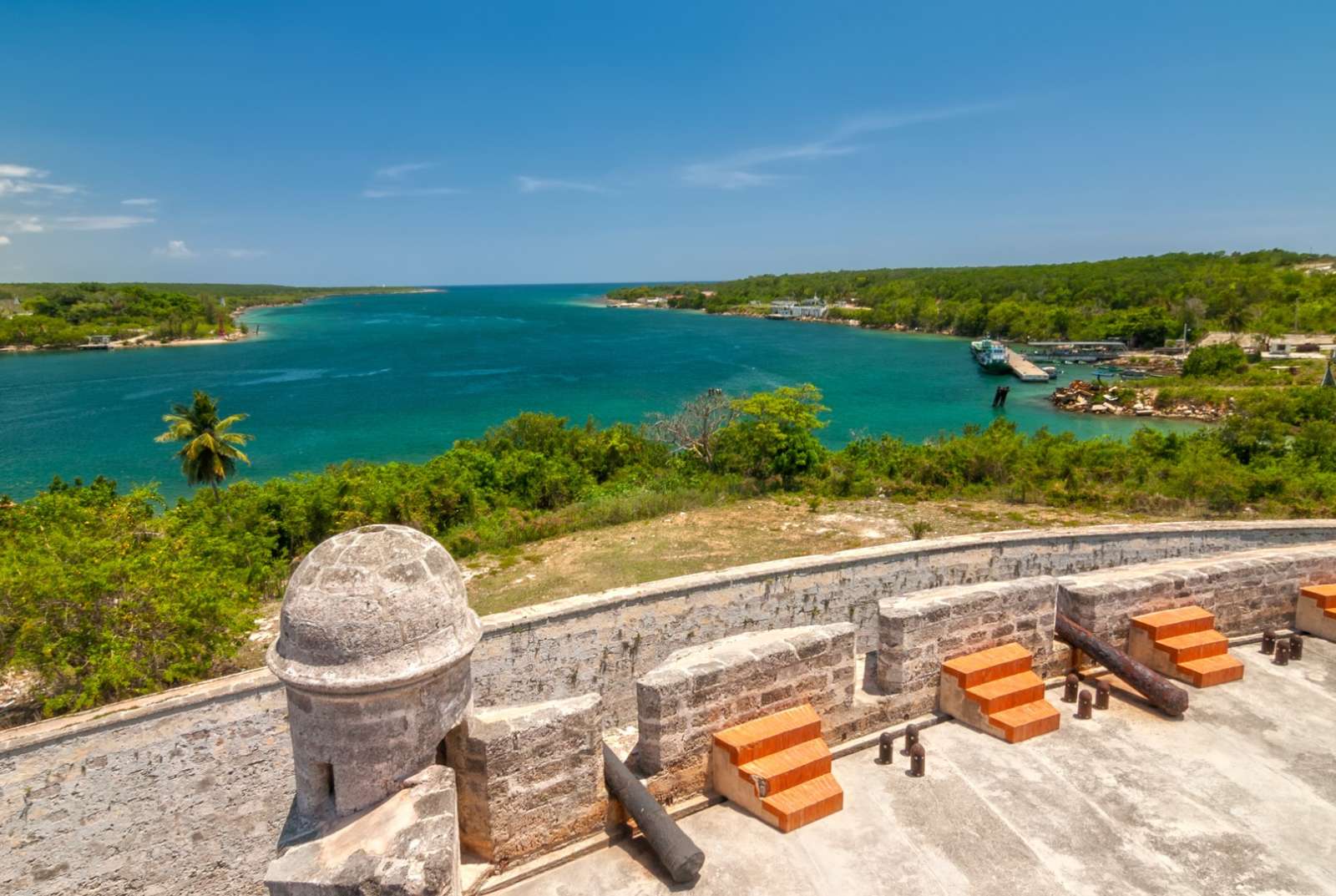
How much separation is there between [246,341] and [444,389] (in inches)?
2405

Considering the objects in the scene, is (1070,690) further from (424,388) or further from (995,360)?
(995,360)

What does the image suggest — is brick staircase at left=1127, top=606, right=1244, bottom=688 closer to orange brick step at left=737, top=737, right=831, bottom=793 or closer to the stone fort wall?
the stone fort wall

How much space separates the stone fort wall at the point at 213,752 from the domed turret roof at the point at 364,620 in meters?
5.79

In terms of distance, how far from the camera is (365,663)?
10.5ft

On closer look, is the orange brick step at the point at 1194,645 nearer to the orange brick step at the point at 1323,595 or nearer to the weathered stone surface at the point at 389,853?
the orange brick step at the point at 1323,595

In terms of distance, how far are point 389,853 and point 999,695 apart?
4.39 meters

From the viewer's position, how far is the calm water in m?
43.5

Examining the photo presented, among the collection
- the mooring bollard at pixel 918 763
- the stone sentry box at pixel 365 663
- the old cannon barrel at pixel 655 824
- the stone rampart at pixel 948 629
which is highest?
the stone sentry box at pixel 365 663

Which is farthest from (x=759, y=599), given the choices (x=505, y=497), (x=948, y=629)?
(x=505, y=497)

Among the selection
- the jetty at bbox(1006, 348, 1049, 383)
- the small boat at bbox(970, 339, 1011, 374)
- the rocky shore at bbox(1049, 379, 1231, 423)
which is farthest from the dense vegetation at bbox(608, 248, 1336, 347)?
the rocky shore at bbox(1049, 379, 1231, 423)

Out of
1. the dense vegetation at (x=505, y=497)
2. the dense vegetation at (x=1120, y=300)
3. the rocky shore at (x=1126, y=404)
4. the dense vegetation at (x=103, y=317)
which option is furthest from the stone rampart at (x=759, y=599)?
the dense vegetation at (x=103, y=317)

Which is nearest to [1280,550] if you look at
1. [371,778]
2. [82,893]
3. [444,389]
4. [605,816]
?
[605,816]

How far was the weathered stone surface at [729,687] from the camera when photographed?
15.2 feet

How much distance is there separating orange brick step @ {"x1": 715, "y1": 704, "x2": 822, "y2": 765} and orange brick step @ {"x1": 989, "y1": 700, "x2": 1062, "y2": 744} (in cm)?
150
